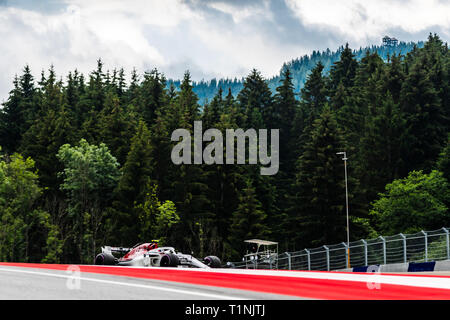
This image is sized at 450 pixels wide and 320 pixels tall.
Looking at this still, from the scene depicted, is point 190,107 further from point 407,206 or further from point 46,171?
point 407,206

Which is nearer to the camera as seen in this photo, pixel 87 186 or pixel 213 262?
pixel 213 262

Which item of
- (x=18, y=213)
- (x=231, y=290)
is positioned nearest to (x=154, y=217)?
(x=18, y=213)

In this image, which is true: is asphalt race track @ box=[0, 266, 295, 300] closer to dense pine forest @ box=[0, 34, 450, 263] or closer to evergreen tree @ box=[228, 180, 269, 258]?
dense pine forest @ box=[0, 34, 450, 263]

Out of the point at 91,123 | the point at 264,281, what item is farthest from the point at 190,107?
the point at 264,281

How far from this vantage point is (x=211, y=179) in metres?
78.6

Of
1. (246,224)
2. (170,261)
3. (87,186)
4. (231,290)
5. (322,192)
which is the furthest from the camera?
(87,186)

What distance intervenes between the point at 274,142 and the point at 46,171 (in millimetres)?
38870

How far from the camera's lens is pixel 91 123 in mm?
90688

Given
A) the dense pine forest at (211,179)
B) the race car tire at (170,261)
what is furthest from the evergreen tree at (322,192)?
the race car tire at (170,261)

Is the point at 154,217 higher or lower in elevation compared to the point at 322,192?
lower

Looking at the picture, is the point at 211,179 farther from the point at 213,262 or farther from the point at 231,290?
the point at 231,290

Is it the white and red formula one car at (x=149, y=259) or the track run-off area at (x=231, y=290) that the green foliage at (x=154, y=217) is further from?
the track run-off area at (x=231, y=290)

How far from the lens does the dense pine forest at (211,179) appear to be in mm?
63344
